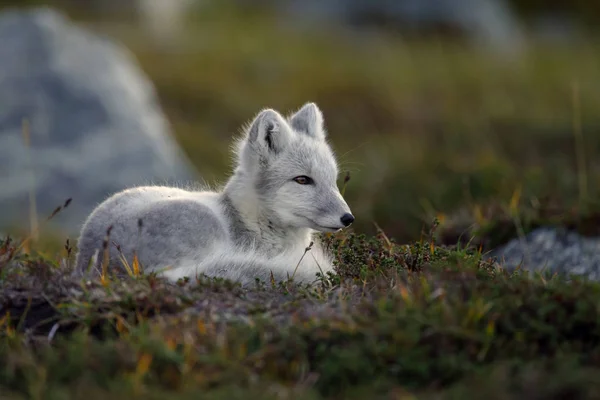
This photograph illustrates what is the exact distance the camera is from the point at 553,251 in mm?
6574

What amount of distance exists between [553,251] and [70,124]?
7692mm

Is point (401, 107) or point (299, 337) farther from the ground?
point (299, 337)

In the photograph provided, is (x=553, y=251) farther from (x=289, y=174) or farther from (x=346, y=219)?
(x=289, y=174)

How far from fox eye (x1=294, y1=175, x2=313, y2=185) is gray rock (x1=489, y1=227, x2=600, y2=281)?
1.98m

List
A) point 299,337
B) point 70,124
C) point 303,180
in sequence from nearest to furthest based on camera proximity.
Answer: point 299,337 → point 303,180 → point 70,124

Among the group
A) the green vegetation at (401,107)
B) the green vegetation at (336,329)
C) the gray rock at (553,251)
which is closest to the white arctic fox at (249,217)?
the green vegetation at (336,329)

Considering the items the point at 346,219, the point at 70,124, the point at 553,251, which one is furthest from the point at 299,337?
the point at 70,124

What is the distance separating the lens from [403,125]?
1523 cm

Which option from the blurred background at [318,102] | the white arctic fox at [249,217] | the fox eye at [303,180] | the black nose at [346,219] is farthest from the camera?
the blurred background at [318,102]

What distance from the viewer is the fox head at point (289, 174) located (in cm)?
502

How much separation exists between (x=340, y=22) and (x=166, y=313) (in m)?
23.6

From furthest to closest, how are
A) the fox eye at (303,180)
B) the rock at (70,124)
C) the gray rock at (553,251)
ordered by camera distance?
1. the rock at (70,124)
2. the gray rock at (553,251)
3. the fox eye at (303,180)

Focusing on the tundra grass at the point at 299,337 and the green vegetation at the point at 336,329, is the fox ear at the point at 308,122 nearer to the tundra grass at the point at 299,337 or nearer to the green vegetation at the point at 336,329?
the green vegetation at the point at 336,329

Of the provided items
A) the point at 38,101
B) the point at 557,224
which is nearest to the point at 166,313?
the point at 557,224
